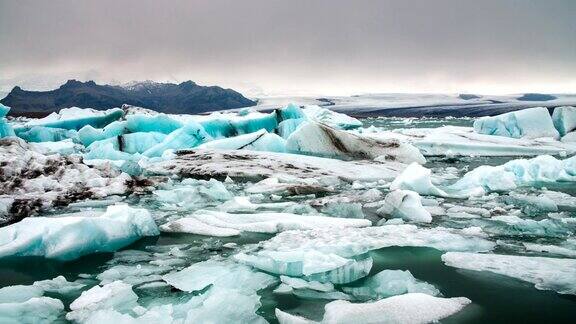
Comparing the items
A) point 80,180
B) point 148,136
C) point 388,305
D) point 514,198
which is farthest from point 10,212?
point 148,136

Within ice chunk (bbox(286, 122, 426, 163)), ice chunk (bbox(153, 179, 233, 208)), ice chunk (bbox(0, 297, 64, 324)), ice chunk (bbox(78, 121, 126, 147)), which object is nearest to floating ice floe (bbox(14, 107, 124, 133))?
ice chunk (bbox(78, 121, 126, 147))

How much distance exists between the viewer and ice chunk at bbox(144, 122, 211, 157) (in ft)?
30.5

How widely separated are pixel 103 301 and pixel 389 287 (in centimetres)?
149

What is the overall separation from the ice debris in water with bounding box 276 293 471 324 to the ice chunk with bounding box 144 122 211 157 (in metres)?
7.92

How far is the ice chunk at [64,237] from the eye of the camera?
9.17ft

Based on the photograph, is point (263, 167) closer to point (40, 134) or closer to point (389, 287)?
point (389, 287)

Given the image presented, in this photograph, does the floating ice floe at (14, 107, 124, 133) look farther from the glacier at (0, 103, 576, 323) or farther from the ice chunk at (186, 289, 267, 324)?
the ice chunk at (186, 289, 267, 324)

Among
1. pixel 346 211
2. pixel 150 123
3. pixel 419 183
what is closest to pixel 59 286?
pixel 346 211

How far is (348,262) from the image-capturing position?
7.96ft

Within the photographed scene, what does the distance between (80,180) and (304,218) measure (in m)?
3.20

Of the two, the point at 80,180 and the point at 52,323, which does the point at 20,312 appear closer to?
the point at 52,323

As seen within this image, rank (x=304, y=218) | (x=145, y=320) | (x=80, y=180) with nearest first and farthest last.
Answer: (x=145, y=320) < (x=304, y=218) < (x=80, y=180)

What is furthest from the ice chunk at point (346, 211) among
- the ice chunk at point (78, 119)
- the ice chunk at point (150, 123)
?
the ice chunk at point (78, 119)

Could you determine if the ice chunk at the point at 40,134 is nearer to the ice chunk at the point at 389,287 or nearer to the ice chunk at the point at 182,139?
the ice chunk at the point at 182,139
